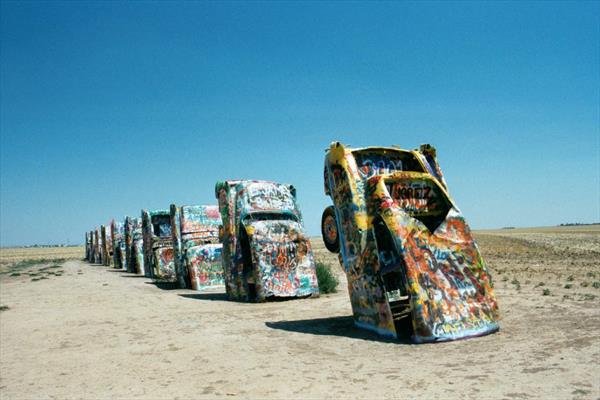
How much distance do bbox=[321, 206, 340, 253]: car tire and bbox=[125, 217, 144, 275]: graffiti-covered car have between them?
18.3 meters

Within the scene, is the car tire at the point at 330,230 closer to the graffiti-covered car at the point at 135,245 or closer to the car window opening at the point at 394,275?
the car window opening at the point at 394,275

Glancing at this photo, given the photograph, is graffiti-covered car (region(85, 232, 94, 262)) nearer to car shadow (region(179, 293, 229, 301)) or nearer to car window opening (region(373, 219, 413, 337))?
car shadow (region(179, 293, 229, 301))

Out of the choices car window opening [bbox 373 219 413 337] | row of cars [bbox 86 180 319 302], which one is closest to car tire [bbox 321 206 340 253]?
car window opening [bbox 373 219 413 337]

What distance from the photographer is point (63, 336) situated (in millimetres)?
8234

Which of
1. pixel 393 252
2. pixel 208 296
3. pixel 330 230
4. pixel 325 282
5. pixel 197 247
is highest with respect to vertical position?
pixel 330 230

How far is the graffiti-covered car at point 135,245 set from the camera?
25066 mm

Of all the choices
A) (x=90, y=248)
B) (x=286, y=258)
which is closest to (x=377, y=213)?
(x=286, y=258)

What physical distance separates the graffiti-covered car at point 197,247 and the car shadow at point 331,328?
7781mm

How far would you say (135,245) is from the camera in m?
25.8

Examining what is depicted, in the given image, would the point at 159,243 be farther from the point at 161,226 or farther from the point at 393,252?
→ the point at 393,252

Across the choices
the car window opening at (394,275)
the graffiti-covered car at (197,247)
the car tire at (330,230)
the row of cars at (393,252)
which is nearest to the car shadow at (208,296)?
the row of cars at (393,252)

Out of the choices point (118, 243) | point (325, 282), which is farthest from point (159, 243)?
point (118, 243)

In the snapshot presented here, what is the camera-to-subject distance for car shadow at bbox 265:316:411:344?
21.9 ft

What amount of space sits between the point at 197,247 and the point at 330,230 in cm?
860
